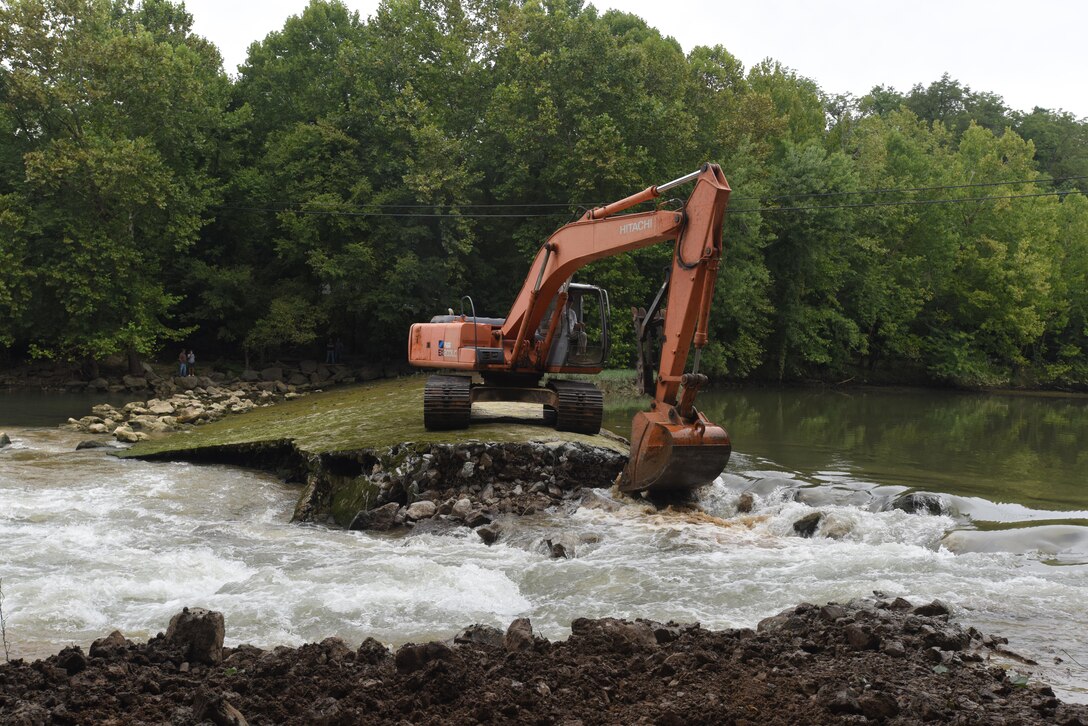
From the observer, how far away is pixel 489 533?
422 inches

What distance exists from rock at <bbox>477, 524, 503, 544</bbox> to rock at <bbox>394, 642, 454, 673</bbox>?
522 cm

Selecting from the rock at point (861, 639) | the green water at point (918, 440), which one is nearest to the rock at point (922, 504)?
the green water at point (918, 440)

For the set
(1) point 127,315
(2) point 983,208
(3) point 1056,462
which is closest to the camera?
(3) point 1056,462

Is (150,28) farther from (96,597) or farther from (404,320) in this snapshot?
(96,597)

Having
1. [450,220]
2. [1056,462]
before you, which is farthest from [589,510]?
[450,220]

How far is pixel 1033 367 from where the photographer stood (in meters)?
49.6

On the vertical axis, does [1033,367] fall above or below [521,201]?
below

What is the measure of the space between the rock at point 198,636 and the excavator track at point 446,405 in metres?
8.28

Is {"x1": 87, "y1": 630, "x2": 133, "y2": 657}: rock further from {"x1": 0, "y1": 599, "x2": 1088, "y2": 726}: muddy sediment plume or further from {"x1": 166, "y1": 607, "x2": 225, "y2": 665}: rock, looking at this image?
{"x1": 166, "y1": 607, "x2": 225, "y2": 665}: rock

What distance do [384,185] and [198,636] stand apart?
31871 mm

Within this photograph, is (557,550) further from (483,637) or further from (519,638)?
(519,638)

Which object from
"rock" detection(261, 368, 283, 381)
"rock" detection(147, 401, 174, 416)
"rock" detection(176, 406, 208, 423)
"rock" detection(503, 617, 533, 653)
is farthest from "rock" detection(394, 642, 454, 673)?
"rock" detection(261, 368, 283, 381)

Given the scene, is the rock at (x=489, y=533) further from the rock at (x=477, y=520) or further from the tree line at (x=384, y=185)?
the tree line at (x=384, y=185)

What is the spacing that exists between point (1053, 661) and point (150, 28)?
46.1 meters
